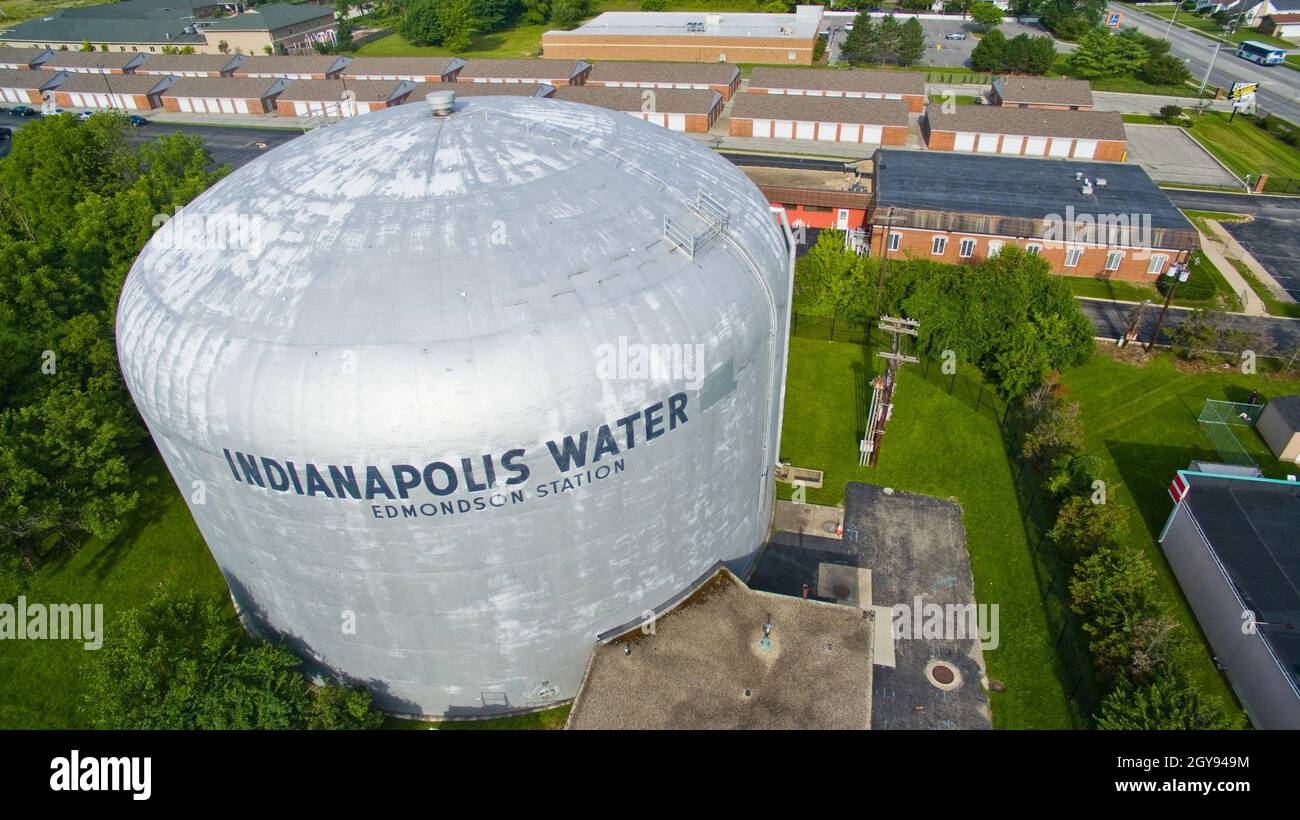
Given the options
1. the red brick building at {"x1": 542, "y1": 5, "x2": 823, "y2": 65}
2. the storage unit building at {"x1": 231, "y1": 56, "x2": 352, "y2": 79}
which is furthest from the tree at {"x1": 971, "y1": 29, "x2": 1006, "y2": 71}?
the storage unit building at {"x1": 231, "y1": 56, "x2": 352, "y2": 79}

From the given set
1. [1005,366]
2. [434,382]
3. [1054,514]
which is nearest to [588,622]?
[434,382]

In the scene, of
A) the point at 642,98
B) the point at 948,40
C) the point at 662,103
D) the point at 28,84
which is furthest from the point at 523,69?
the point at 948,40

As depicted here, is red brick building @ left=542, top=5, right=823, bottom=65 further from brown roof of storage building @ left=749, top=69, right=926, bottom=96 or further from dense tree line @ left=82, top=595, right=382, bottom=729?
dense tree line @ left=82, top=595, right=382, bottom=729

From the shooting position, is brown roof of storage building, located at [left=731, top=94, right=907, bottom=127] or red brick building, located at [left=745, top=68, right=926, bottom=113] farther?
red brick building, located at [left=745, top=68, right=926, bottom=113]

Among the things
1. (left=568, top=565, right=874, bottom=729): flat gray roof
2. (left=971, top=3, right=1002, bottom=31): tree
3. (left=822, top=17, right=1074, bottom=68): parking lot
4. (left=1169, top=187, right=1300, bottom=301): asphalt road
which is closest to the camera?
(left=568, top=565, right=874, bottom=729): flat gray roof

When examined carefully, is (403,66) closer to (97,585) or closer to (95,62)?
(95,62)

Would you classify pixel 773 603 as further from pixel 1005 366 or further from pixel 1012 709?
pixel 1005 366

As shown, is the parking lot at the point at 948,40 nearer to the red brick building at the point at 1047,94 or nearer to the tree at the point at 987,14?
the tree at the point at 987,14
